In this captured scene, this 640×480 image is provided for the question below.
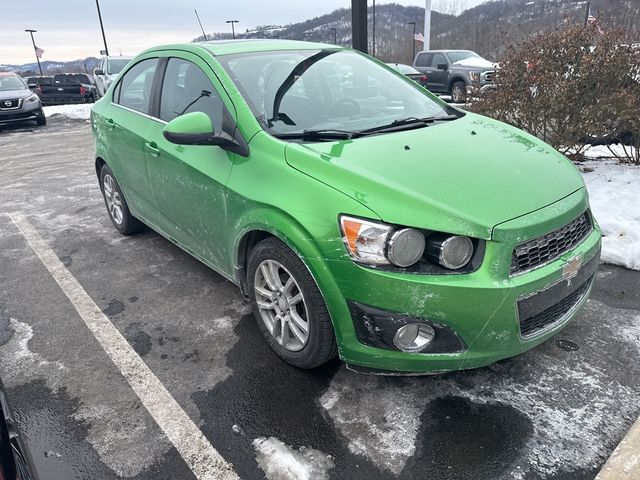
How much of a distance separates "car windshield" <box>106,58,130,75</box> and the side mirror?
15028mm

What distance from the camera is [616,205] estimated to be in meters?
4.62

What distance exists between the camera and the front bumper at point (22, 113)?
13.2 metres

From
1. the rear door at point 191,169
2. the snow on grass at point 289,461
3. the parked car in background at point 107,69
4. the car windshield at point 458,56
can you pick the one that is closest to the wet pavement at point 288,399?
the snow on grass at point 289,461

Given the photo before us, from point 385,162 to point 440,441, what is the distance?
4.31ft

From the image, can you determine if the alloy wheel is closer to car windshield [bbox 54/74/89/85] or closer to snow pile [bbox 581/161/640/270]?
snow pile [bbox 581/161/640/270]

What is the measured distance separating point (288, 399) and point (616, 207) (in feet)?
12.4

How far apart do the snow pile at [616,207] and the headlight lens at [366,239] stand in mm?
2675

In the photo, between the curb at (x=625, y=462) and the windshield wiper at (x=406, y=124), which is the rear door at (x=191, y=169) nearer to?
the windshield wiper at (x=406, y=124)

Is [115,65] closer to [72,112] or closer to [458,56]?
[72,112]

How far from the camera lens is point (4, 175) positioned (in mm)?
8055

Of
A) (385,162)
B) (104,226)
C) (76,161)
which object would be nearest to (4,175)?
(76,161)

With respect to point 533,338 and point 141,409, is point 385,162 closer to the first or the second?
point 533,338

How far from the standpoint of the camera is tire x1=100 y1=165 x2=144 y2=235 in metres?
4.59

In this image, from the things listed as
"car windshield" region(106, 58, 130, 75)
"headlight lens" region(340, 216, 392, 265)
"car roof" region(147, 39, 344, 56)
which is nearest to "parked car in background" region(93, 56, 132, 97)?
"car windshield" region(106, 58, 130, 75)
